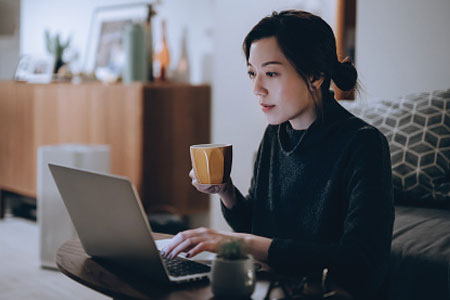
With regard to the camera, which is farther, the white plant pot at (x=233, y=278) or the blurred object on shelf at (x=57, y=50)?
the blurred object on shelf at (x=57, y=50)

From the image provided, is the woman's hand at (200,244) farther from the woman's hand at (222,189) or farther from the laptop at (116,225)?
the woman's hand at (222,189)

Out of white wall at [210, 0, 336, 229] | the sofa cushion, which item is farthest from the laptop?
white wall at [210, 0, 336, 229]

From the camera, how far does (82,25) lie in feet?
14.9

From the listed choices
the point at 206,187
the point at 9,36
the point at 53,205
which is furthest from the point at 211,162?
the point at 9,36

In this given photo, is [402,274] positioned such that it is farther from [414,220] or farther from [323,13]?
[323,13]

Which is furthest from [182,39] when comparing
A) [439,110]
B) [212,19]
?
[439,110]

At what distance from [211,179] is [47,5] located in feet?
13.9

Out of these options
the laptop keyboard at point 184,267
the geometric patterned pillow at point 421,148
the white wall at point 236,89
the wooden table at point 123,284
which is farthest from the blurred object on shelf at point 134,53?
the laptop keyboard at point 184,267

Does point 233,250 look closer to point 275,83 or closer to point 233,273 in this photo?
point 233,273

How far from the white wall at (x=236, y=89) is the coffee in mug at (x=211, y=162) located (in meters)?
1.96

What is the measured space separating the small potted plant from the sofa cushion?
0.77m

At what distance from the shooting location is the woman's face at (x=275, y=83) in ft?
4.06

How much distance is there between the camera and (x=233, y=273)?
873 millimetres

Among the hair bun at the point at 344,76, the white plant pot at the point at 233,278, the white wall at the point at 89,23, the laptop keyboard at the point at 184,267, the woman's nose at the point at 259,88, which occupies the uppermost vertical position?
the white wall at the point at 89,23
